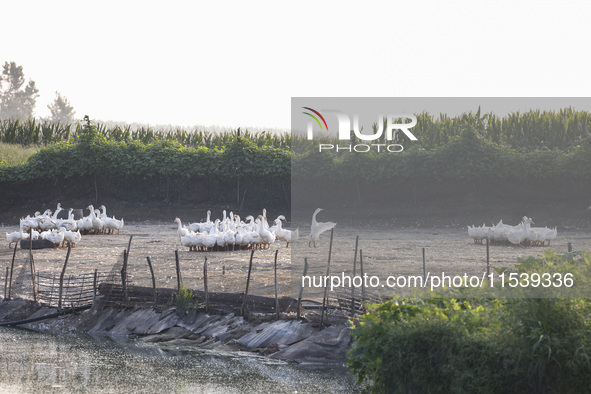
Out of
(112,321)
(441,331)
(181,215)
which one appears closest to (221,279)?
(112,321)

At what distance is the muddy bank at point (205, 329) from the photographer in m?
12.4

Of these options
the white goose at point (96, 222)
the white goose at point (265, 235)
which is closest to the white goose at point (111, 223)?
the white goose at point (96, 222)

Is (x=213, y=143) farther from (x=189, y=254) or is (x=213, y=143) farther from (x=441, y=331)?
(x=441, y=331)

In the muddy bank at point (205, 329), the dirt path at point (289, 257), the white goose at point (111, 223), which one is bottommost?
the muddy bank at point (205, 329)

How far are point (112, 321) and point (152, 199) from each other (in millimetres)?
18728

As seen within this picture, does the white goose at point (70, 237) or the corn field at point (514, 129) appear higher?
the corn field at point (514, 129)

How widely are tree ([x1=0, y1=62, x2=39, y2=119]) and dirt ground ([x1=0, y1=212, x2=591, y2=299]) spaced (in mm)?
64529

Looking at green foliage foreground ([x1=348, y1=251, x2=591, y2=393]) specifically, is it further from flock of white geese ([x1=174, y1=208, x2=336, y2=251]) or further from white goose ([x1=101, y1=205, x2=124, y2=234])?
white goose ([x1=101, y1=205, x2=124, y2=234])

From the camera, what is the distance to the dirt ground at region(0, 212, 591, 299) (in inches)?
692

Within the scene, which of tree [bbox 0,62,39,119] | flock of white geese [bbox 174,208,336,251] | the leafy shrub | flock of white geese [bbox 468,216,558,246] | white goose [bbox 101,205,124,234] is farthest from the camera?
tree [bbox 0,62,39,119]

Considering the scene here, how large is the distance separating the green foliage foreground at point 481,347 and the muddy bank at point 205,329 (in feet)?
12.8

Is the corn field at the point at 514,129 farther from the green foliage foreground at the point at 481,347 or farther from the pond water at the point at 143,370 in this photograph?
the green foliage foreground at the point at 481,347

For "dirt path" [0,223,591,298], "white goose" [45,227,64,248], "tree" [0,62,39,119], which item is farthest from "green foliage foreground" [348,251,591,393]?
"tree" [0,62,39,119]

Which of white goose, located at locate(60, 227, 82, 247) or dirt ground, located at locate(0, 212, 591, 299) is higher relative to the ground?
white goose, located at locate(60, 227, 82, 247)
